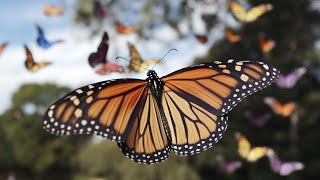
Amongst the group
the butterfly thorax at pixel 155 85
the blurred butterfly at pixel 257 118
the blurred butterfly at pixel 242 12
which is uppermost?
the blurred butterfly at pixel 257 118

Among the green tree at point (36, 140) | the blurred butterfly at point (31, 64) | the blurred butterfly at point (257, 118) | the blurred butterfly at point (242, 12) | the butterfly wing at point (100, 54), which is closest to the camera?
the butterfly wing at point (100, 54)

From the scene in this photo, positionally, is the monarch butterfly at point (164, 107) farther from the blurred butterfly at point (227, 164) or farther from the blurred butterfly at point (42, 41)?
the blurred butterfly at point (227, 164)

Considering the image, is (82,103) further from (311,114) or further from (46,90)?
(46,90)

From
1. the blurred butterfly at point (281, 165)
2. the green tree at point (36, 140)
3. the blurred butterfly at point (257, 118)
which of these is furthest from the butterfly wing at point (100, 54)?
the green tree at point (36, 140)

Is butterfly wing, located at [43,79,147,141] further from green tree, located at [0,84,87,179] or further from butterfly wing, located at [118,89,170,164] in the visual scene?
green tree, located at [0,84,87,179]

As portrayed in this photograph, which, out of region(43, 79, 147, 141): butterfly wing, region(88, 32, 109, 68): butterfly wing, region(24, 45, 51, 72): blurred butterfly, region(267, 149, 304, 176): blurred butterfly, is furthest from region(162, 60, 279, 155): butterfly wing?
region(267, 149, 304, 176): blurred butterfly

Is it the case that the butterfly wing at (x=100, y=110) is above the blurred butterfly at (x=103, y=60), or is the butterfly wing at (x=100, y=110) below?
below

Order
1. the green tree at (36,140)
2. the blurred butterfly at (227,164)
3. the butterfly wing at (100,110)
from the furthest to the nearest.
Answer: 1. the green tree at (36,140)
2. the blurred butterfly at (227,164)
3. the butterfly wing at (100,110)

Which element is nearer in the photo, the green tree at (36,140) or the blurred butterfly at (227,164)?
the blurred butterfly at (227,164)
